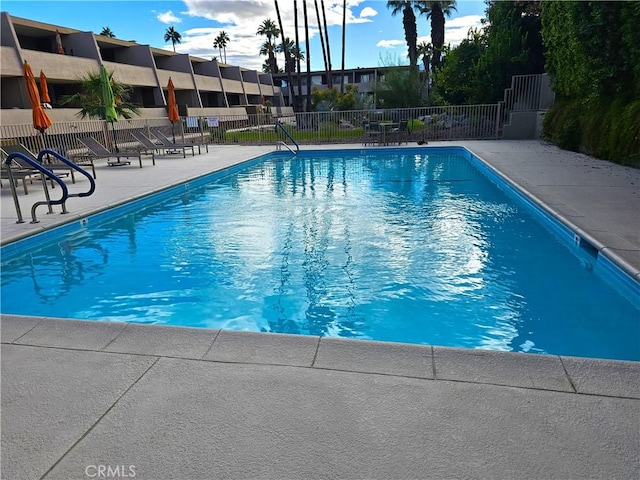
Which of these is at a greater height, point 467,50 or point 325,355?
point 467,50

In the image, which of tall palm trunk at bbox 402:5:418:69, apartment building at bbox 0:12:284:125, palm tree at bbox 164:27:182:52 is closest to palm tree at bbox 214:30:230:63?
palm tree at bbox 164:27:182:52

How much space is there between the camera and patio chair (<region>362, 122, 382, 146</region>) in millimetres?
17938

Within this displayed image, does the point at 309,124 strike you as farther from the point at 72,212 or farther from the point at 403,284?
the point at 403,284

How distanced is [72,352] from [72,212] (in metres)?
5.35

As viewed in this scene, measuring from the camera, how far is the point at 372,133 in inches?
715

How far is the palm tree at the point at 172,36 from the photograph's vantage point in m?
59.9

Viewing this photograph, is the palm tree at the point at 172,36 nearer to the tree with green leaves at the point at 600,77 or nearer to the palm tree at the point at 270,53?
the palm tree at the point at 270,53

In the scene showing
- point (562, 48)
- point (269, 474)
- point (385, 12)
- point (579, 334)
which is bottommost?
point (579, 334)

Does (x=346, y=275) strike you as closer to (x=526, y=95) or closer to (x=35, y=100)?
(x=35, y=100)

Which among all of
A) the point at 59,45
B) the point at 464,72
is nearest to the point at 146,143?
the point at 59,45

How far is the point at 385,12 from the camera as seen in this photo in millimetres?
34906

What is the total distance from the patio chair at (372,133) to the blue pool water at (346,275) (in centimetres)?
972

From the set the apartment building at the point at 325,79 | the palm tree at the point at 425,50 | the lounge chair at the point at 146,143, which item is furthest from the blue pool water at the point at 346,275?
the apartment building at the point at 325,79

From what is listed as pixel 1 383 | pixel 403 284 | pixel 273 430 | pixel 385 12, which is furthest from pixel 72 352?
pixel 385 12
